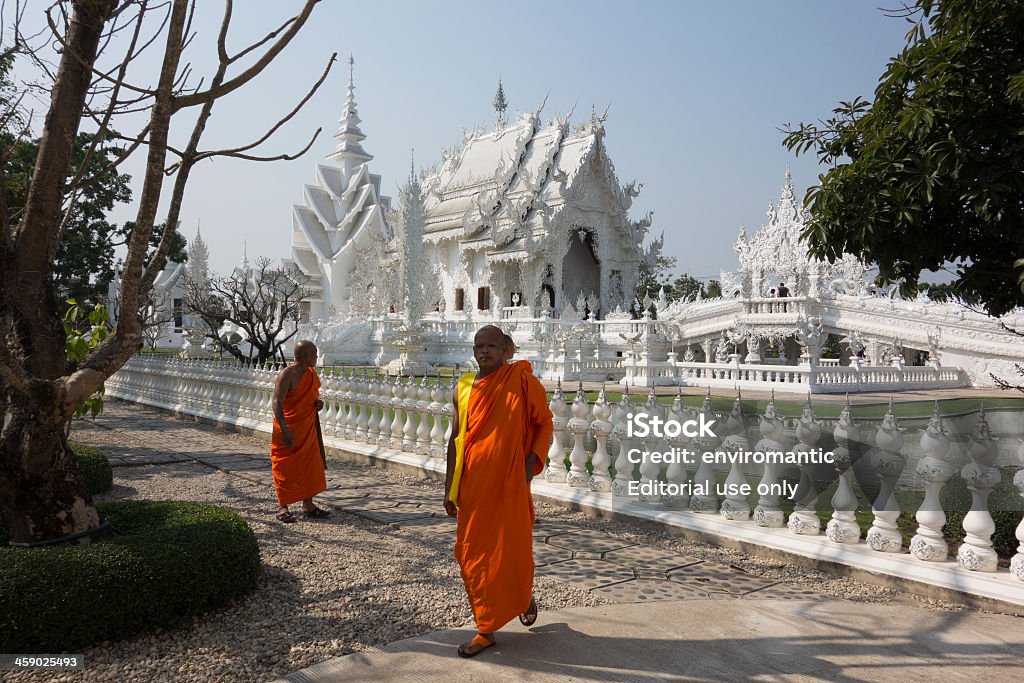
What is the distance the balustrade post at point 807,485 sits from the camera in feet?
15.0

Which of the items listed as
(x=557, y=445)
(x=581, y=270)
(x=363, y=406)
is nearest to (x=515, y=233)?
(x=581, y=270)

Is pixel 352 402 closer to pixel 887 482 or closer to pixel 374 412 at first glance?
pixel 374 412

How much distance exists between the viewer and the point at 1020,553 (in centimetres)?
369

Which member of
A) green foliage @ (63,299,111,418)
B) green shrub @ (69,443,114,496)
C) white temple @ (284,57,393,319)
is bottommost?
green shrub @ (69,443,114,496)

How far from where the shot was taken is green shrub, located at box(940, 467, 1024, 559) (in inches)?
160

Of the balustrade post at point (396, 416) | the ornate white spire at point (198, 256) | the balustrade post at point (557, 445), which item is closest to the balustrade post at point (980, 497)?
the balustrade post at point (557, 445)

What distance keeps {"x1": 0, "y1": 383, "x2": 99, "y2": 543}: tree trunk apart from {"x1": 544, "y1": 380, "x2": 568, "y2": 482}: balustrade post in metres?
3.77

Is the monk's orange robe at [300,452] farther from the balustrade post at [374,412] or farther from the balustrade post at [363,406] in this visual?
the balustrade post at [363,406]

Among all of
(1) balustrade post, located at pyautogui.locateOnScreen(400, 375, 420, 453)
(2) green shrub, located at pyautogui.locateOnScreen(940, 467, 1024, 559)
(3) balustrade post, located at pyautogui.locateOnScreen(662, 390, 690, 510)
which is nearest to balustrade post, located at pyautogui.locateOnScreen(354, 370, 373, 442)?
(1) balustrade post, located at pyautogui.locateOnScreen(400, 375, 420, 453)

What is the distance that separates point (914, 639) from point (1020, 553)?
3.13ft

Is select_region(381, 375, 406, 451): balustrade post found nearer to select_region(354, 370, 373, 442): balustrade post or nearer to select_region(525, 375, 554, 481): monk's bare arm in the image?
select_region(354, 370, 373, 442): balustrade post

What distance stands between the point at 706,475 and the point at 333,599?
2.87 meters

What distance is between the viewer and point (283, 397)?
591 cm

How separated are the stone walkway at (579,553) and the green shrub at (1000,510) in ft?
4.33
